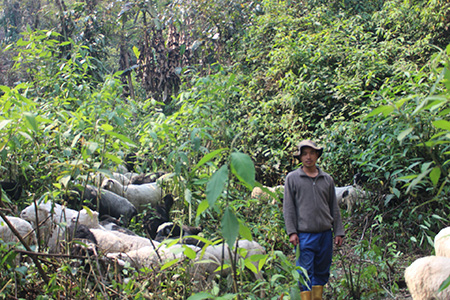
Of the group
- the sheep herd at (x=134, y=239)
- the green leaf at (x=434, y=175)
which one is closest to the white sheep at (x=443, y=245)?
the sheep herd at (x=134, y=239)

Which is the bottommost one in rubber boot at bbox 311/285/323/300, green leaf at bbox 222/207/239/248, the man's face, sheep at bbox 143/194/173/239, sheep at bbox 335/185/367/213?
sheep at bbox 335/185/367/213

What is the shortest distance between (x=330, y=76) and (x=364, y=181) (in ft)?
7.55

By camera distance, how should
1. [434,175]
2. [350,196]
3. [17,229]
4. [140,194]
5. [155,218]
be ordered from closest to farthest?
1. [434,175]
2. [17,229]
3. [155,218]
4. [350,196]
5. [140,194]

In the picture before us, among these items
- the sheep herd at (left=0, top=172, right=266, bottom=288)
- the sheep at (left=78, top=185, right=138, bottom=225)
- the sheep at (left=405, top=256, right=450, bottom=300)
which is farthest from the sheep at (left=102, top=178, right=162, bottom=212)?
the sheep at (left=405, top=256, right=450, bottom=300)

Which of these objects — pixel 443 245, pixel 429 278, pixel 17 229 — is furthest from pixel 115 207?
pixel 443 245

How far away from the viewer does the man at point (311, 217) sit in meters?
3.00

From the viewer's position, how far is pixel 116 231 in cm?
381

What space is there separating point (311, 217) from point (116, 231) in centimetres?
193

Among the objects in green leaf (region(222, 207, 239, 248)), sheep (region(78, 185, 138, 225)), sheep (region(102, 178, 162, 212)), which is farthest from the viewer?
sheep (region(102, 178, 162, 212))

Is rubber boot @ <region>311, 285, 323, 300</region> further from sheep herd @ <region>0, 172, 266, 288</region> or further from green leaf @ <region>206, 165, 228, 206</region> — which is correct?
green leaf @ <region>206, 165, 228, 206</region>

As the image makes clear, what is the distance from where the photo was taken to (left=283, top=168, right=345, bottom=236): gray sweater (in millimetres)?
3024

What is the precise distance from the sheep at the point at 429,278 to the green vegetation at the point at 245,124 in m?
0.32

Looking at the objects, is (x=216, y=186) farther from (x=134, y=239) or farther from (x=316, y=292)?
(x=134, y=239)

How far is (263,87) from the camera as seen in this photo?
303 inches
